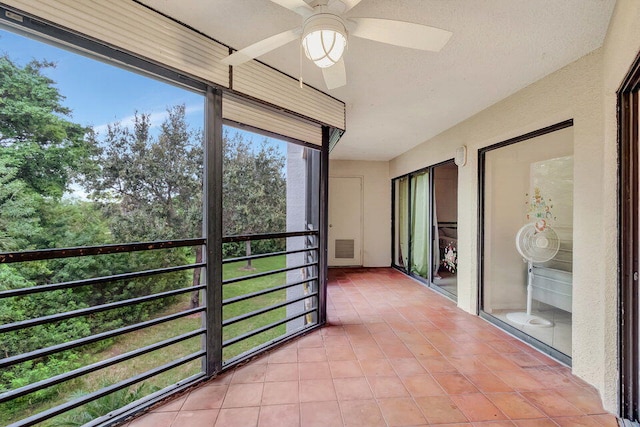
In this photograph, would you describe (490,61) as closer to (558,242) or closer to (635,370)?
(558,242)

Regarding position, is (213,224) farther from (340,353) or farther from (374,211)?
(374,211)

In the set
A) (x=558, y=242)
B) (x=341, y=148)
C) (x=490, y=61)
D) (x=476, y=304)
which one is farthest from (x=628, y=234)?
(x=341, y=148)

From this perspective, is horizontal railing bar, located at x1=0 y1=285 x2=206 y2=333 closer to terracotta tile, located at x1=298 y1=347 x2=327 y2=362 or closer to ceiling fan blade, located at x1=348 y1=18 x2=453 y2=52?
terracotta tile, located at x1=298 y1=347 x2=327 y2=362

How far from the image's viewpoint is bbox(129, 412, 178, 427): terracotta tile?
1575 mm

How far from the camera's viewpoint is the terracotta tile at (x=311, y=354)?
7.50 feet

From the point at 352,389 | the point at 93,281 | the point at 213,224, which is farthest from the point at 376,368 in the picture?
the point at 93,281

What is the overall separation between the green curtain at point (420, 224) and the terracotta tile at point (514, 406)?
2.73 m

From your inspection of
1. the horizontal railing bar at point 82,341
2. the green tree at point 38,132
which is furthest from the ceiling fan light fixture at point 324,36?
the horizontal railing bar at point 82,341

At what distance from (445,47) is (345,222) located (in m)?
4.21

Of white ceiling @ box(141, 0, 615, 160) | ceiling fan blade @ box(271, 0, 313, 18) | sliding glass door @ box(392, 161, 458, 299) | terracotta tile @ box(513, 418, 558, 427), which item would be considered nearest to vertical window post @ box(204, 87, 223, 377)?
white ceiling @ box(141, 0, 615, 160)

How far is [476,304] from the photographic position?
3225 millimetres

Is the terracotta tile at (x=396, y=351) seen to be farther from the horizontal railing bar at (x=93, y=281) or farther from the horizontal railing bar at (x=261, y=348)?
the horizontal railing bar at (x=93, y=281)

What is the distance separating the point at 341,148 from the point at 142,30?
361 cm

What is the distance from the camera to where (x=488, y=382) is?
6.48 feet
